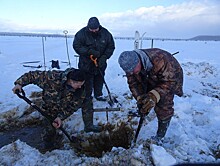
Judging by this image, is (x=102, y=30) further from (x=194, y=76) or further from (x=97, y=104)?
(x=194, y=76)

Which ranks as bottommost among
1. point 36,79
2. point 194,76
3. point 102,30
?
point 194,76

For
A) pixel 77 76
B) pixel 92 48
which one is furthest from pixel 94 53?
pixel 77 76

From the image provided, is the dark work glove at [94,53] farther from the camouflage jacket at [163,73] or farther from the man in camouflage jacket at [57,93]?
the camouflage jacket at [163,73]

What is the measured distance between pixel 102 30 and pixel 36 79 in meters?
1.68

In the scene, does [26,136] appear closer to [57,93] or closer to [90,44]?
[57,93]

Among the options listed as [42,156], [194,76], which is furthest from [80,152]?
[194,76]

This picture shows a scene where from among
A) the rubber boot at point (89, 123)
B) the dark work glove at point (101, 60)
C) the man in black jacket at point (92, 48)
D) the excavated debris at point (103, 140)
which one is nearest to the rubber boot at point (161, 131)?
the excavated debris at point (103, 140)

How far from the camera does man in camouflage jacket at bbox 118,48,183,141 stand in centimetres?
293

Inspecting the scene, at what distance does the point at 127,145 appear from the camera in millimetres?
3699

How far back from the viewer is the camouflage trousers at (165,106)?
329 centimetres

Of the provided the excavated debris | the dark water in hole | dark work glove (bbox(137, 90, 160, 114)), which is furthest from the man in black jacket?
dark work glove (bbox(137, 90, 160, 114))

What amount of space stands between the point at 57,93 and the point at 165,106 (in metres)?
1.48

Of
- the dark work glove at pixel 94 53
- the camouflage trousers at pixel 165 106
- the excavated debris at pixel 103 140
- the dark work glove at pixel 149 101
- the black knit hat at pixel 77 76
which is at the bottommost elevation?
the excavated debris at pixel 103 140

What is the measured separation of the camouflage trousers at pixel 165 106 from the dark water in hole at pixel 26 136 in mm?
1886
